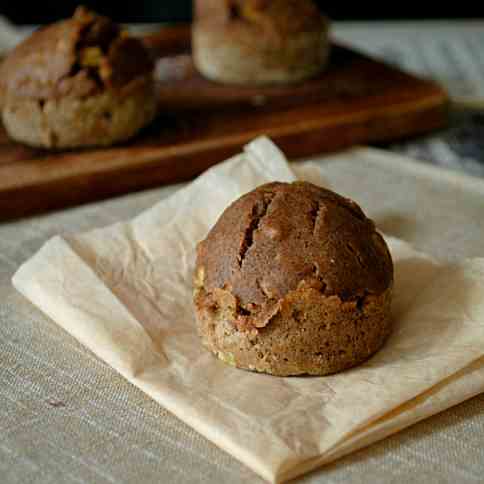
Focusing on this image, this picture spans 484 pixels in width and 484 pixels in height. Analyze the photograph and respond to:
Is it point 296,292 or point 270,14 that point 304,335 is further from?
point 270,14

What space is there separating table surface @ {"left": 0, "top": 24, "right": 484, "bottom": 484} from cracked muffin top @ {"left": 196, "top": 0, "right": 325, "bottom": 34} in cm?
121

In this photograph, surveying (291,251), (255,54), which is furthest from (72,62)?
(291,251)

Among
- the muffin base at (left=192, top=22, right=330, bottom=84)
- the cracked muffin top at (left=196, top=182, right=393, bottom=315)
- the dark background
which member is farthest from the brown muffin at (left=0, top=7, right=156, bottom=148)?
the dark background

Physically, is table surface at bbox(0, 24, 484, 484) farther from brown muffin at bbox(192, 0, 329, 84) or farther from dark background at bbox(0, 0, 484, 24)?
dark background at bbox(0, 0, 484, 24)

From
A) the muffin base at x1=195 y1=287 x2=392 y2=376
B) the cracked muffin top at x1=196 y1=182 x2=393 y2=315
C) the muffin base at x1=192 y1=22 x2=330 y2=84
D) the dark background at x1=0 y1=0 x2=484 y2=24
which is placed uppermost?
the cracked muffin top at x1=196 y1=182 x2=393 y2=315

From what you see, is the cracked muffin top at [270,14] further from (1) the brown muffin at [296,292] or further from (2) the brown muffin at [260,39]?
(1) the brown muffin at [296,292]

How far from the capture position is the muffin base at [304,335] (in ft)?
3.97

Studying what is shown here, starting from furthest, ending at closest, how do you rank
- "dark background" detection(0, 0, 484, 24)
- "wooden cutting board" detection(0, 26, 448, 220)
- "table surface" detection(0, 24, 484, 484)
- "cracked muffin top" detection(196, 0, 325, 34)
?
"dark background" detection(0, 0, 484, 24)
"cracked muffin top" detection(196, 0, 325, 34)
"wooden cutting board" detection(0, 26, 448, 220)
"table surface" detection(0, 24, 484, 484)

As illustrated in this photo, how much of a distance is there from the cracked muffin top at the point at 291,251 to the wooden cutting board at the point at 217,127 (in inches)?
26.5

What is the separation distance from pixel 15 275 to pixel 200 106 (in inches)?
38.3

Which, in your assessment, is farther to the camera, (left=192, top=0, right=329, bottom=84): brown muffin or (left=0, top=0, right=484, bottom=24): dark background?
(left=0, top=0, right=484, bottom=24): dark background

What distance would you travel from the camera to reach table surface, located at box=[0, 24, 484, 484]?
1080 millimetres

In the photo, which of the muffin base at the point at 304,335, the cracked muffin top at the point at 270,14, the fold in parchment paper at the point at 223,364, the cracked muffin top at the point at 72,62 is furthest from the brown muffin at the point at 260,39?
the muffin base at the point at 304,335

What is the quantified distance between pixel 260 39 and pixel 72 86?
65 centimetres
